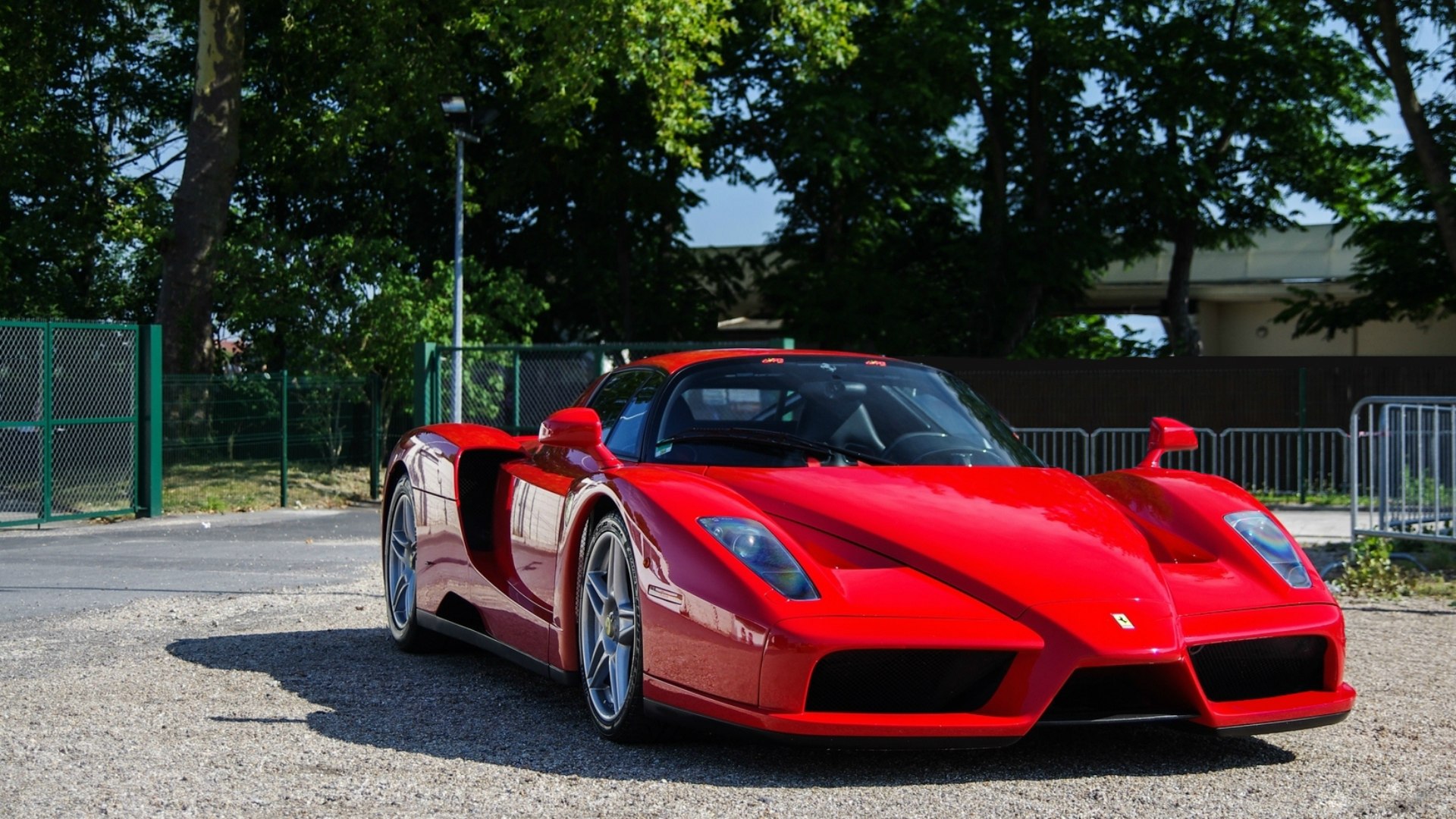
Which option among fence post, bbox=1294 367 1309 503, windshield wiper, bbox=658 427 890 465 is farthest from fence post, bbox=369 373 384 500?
windshield wiper, bbox=658 427 890 465

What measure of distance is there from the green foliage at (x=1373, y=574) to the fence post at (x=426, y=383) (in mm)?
10998

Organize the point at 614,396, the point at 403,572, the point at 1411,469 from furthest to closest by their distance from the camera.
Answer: the point at 1411,469, the point at 403,572, the point at 614,396

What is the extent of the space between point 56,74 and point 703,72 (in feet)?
41.0

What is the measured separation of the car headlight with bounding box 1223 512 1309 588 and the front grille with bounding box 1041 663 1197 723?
0.77 m

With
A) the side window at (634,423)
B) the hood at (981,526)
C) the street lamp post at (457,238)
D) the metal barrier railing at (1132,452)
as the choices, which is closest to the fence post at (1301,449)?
the metal barrier railing at (1132,452)

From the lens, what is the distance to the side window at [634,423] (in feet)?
19.7

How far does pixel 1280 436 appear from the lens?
24.1m

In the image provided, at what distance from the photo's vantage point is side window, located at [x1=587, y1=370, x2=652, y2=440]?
642 cm

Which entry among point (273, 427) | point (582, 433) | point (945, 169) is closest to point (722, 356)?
point (582, 433)

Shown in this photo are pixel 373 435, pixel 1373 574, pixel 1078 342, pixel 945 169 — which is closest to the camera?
pixel 1373 574

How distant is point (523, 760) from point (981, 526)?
157cm

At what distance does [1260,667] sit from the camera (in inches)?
194

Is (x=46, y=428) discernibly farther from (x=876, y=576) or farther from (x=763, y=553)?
(x=876, y=576)

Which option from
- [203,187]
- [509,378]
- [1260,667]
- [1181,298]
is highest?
[203,187]
